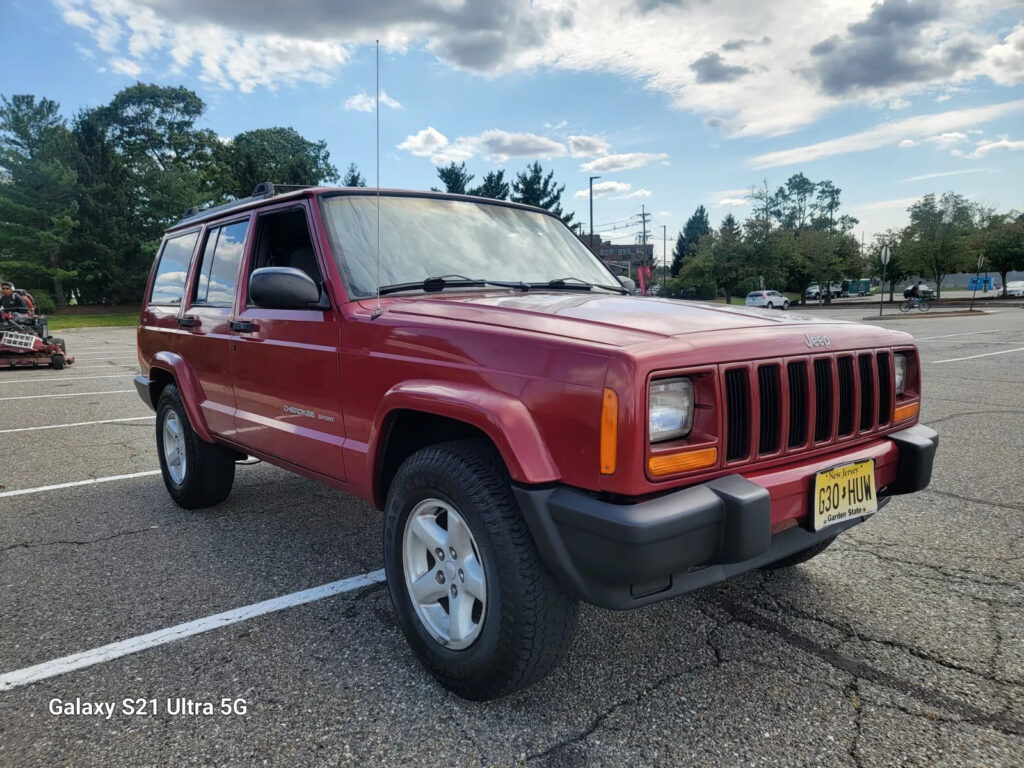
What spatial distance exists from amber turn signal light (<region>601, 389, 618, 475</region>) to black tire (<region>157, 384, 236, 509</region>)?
10.4 feet

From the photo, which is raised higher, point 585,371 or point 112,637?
point 585,371

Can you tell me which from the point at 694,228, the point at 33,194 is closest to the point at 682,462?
the point at 33,194

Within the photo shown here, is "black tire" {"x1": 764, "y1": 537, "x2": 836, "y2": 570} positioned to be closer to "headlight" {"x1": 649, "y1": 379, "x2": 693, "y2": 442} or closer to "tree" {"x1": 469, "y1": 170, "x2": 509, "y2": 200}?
"headlight" {"x1": 649, "y1": 379, "x2": 693, "y2": 442}

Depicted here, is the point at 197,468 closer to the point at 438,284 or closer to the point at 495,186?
the point at 438,284

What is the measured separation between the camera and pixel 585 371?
1941 millimetres

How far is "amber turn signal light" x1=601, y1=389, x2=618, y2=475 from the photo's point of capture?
1.88m

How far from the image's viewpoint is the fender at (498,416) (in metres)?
2.00

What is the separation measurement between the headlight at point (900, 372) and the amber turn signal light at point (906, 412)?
8 centimetres

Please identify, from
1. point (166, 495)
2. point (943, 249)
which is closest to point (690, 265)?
point (943, 249)

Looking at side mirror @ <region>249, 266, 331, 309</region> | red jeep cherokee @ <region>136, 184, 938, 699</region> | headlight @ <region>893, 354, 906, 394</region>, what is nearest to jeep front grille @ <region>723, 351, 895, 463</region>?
red jeep cherokee @ <region>136, 184, 938, 699</region>

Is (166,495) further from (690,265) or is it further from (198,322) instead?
(690,265)

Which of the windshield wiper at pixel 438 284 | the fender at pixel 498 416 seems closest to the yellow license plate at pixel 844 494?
the fender at pixel 498 416

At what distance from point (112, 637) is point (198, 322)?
194 centimetres

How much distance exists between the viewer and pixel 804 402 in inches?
90.6
